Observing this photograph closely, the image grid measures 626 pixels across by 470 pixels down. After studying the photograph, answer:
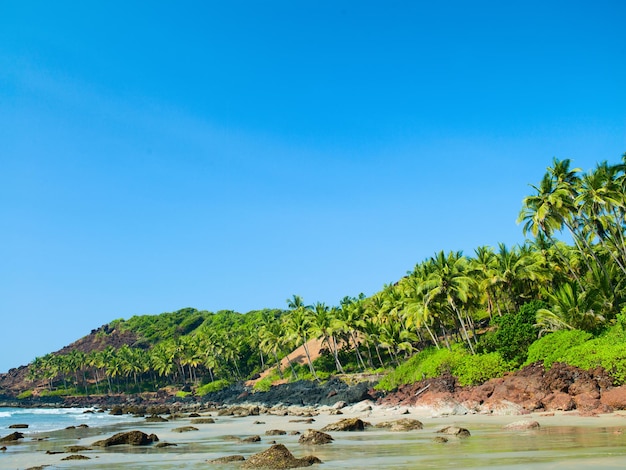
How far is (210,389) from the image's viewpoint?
8706 cm

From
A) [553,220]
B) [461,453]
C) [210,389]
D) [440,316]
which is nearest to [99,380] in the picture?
[210,389]

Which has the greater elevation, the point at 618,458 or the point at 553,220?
the point at 553,220

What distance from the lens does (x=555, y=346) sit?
30672 millimetres

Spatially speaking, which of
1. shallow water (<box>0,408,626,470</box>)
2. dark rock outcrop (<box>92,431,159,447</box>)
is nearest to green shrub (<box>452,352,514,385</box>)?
shallow water (<box>0,408,626,470</box>)

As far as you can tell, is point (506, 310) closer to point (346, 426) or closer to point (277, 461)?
point (346, 426)

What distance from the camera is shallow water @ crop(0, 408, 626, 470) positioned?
1222cm

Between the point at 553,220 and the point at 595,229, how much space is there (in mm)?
2961

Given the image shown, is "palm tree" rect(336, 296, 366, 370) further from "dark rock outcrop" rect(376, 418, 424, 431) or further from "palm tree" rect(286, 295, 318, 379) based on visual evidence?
"dark rock outcrop" rect(376, 418, 424, 431)

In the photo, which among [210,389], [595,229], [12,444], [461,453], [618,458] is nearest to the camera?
[618,458]

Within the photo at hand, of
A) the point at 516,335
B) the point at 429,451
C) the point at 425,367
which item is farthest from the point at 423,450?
the point at 425,367

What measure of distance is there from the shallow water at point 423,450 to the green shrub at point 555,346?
301 inches

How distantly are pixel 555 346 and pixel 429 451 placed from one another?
777 inches

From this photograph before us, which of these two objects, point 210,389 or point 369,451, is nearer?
point 369,451

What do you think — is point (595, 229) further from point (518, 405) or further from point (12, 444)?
point (12, 444)
